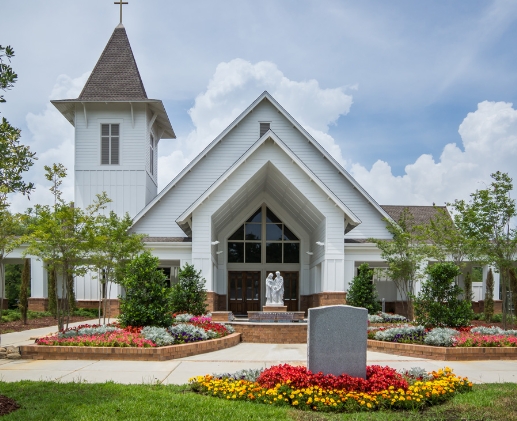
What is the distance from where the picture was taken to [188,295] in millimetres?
22375

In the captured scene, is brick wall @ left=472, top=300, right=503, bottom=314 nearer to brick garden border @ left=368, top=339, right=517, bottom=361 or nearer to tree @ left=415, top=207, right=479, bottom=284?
tree @ left=415, top=207, right=479, bottom=284

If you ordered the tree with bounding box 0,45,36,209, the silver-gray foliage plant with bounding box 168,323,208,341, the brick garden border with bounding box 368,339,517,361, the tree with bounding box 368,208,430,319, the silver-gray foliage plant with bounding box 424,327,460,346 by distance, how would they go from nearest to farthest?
the tree with bounding box 0,45,36,209, the brick garden border with bounding box 368,339,517,361, the silver-gray foliage plant with bounding box 424,327,460,346, the silver-gray foliage plant with bounding box 168,323,208,341, the tree with bounding box 368,208,430,319

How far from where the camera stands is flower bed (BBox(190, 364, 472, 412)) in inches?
340

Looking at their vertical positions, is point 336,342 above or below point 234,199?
below

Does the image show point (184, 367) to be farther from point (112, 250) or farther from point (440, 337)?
point (112, 250)

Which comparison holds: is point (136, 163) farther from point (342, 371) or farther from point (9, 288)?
point (342, 371)

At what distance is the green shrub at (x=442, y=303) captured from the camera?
56.4 feet

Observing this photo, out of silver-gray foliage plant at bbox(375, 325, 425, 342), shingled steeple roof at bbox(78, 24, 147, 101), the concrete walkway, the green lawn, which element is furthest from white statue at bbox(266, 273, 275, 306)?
the green lawn

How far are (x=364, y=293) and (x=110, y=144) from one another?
52.6 ft

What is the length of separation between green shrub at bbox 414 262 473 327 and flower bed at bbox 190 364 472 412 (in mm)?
7499

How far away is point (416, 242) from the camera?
26.4 metres

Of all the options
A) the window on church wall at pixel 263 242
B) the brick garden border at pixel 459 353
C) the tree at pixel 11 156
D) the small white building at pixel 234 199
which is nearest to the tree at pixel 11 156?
the tree at pixel 11 156

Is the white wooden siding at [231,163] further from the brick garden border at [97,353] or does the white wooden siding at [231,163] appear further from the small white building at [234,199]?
the brick garden border at [97,353]

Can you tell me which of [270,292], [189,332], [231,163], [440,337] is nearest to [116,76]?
[231,163]
